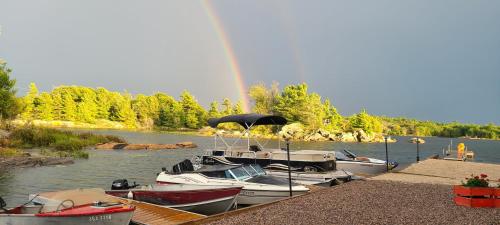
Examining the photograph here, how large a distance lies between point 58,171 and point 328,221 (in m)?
27.5

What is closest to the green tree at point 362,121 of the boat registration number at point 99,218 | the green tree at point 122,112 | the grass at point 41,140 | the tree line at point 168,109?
the tree line at point 168,109

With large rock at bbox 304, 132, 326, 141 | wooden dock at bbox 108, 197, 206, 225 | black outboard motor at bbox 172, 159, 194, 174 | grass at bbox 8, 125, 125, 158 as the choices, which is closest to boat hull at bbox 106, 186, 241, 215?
wooden dock at bbox 108, 197, 206, 225

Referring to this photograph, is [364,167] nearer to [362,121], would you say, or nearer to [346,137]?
[346,137]

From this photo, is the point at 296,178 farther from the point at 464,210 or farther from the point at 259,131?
the point at 259,131

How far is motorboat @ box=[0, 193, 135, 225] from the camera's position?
12609 mm

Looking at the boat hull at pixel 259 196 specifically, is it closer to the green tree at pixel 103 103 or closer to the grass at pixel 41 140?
the grass at pixel 41 140

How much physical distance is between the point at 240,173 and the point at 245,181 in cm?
74

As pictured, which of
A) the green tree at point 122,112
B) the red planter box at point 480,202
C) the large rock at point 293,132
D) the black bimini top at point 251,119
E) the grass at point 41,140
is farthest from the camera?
the green tree at point 122,112

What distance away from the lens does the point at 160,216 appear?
15547 millimetres

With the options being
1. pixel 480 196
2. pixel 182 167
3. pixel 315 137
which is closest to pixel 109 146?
pixel 182 167

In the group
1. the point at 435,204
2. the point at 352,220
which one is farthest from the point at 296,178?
the point at 352,220

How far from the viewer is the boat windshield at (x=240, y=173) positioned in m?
19.5

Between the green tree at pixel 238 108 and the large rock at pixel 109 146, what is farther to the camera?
the green tree at pixel 238 108

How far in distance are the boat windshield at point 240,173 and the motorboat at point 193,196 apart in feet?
6.34
